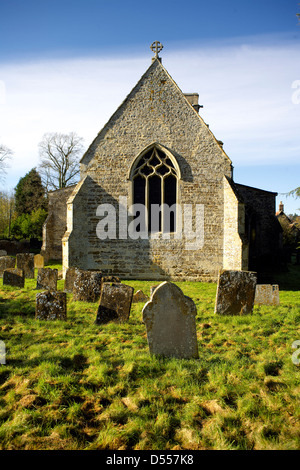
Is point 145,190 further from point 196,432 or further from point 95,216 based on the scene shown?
point 196,432

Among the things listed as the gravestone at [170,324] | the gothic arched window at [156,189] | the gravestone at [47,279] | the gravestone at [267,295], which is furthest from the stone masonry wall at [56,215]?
the gravestone at [170,324]

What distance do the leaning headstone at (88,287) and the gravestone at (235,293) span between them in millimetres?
3019

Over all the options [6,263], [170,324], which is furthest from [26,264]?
[170,324]

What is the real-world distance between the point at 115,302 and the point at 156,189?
7.10m

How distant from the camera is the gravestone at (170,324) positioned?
14.6 feet

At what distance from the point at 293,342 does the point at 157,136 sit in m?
9.28

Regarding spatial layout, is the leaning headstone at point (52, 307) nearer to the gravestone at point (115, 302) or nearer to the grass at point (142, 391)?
the grass at point (142, 391)

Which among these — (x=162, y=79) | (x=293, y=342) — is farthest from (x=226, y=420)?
(x=162, y=79)

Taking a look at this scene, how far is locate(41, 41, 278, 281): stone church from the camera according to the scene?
1174cm

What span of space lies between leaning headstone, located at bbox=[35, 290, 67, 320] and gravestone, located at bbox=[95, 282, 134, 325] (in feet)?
2.70

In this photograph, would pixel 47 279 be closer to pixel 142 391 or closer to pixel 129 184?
pixel 129 184

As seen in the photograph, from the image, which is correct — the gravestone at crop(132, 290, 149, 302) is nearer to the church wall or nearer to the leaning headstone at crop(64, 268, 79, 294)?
the leaning headstone at crop(64, 268, 79, 294)

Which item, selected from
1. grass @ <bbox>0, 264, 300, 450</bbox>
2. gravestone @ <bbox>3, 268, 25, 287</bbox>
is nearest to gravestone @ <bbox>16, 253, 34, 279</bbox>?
gravestone @ <bbox>3, 268, 25, 287</bbox>

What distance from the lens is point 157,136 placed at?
39.1ft
